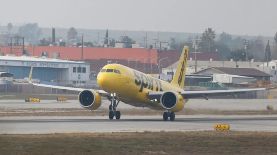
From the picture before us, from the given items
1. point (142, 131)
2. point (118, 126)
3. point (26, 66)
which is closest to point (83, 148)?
point (142, 131)

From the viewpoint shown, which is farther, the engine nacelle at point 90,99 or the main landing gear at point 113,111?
the engine nacelle at point 90,99

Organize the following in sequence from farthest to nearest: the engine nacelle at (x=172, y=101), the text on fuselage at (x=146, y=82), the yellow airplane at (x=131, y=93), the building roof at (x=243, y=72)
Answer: the building roof at (x=243, y=72) → the text on fuselage at (x=146, y=82) → the engine nacelle at (x=172, y=101) → the yellow airplane at (x=131, y=93)

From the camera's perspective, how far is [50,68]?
18338 centimetres

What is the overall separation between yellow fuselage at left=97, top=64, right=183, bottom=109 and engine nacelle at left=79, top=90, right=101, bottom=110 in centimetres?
192

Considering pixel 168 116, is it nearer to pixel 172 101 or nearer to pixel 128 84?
pixel 172 101

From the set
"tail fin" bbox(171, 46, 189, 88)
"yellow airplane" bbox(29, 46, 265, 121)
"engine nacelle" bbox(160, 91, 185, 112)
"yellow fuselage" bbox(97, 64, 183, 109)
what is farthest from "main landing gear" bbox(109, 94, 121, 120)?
"tail fin" bbox(171, 46, 189, 88)

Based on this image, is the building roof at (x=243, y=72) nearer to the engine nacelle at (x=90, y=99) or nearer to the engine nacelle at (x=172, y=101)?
the engine nacelle at (x=172, y=101)

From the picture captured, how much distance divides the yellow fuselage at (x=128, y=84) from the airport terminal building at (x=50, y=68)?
336 feet

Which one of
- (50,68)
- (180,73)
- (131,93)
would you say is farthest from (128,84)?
(50,68)

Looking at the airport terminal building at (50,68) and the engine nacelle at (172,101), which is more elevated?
the engine nacelle at (172,101)

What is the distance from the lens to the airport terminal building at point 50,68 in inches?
7121

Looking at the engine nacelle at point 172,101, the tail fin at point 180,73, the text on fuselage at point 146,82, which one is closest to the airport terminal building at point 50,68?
the tail fin at point 180,73

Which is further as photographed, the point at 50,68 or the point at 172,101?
the point at 50,68

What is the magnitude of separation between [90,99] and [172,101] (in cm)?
660
